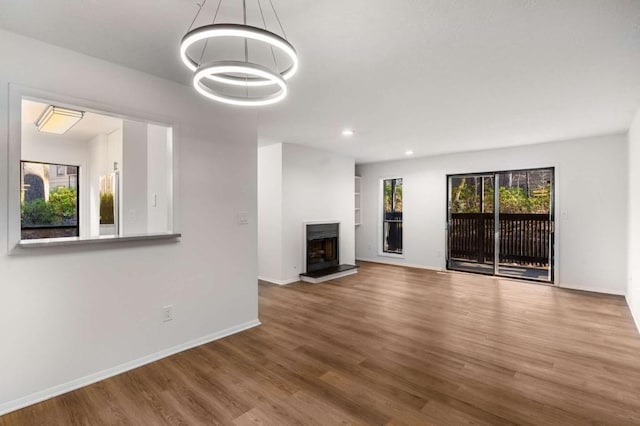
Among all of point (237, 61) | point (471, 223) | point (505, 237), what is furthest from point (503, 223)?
point (237, 61)

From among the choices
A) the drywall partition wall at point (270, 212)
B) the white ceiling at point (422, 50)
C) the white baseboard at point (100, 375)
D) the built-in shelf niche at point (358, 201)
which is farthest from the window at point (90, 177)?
the built-in shelf niche at point (358, 201)

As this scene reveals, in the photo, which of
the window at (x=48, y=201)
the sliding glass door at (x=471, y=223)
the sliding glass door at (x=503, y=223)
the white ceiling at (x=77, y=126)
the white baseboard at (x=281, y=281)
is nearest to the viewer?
the white ceiling at (x=77, y=126)

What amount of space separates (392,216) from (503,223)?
2421mm

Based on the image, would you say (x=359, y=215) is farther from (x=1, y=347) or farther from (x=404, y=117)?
(x=1, y=347)

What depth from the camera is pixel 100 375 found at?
2.46 metres

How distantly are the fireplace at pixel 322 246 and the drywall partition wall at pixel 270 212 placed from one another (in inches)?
26.8

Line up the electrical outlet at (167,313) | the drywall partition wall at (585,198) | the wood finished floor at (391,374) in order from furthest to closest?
1. the drywall partition wall at (585,198)
2. the electrical outlet at (167,313)
3. the wood finished floor at (391,374)

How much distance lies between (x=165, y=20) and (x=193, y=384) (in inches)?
99.9

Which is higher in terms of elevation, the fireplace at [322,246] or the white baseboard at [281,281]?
the fireplace at [322,246]

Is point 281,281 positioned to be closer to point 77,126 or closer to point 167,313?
point 167,313

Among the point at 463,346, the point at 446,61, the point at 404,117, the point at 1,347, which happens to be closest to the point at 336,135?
the point at 404,117

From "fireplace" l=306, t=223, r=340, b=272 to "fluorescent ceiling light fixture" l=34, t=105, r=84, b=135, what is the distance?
12.6ft

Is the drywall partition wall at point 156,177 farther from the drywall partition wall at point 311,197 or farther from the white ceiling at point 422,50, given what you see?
the drywall partition wall at point 311,197

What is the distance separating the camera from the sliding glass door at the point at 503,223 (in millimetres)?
5859
